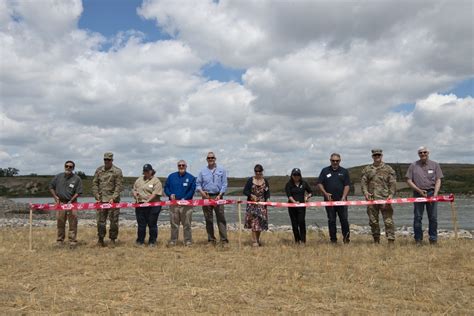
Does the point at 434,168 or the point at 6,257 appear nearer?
the point at 6,257

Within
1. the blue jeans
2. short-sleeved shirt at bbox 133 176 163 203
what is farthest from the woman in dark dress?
the blue jeans

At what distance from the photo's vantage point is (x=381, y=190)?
948 centimetres

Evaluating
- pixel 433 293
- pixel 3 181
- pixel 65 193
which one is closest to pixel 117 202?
pixel 65 193

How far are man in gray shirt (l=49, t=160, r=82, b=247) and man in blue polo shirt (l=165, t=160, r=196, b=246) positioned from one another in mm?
2086

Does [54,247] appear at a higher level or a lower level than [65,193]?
lower

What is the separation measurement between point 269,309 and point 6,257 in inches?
226

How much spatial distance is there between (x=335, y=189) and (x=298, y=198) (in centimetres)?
82

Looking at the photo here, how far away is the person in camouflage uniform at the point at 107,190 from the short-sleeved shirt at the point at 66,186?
1.43 feet

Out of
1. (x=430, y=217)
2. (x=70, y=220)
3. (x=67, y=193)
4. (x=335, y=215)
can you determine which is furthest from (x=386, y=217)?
(x=67, y=193)

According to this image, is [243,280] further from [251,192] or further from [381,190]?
A: [381,190]

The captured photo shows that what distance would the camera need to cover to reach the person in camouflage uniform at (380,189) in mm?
9445

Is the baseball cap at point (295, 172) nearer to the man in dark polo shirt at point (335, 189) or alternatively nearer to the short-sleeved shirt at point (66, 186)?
the man in dark polo shirt at point (335, 189)

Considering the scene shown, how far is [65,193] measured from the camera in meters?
9.97

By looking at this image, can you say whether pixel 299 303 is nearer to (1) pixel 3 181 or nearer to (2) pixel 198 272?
(2) pixel 198 272
